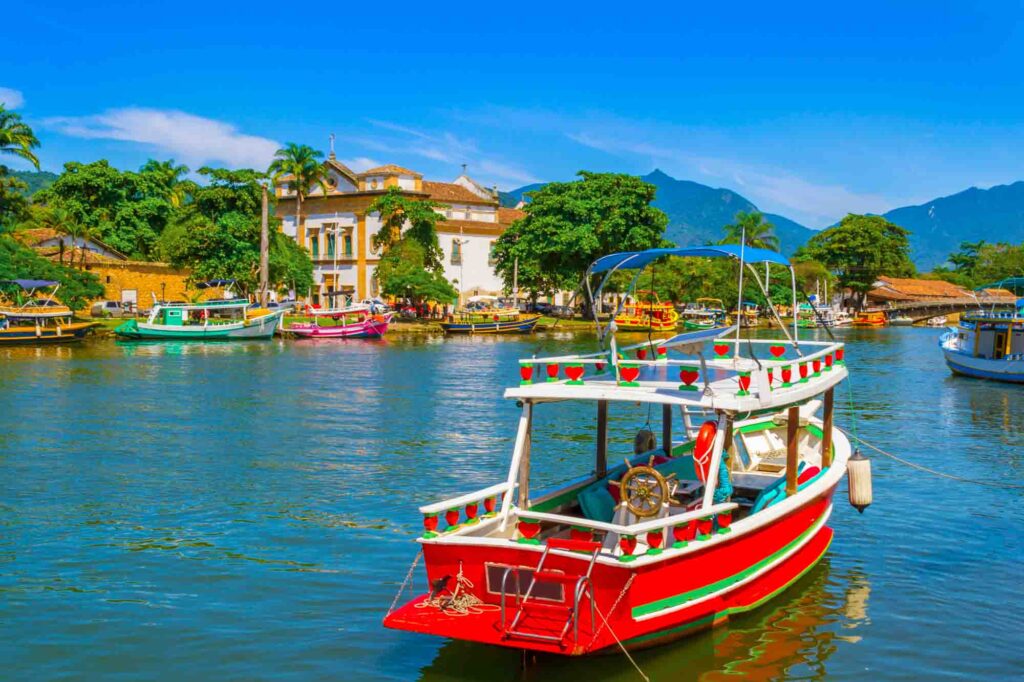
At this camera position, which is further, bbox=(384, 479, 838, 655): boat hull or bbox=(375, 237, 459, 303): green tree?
bbox=(375, 237, 459, 303): green tree

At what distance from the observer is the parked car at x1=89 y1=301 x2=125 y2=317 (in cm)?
6494

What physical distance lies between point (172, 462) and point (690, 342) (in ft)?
41.9

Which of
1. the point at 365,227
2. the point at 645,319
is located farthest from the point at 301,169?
the point at 645,319

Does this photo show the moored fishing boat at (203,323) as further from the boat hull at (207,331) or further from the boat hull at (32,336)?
the boat hull at (32,336)

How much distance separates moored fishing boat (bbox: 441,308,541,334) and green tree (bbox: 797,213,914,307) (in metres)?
50.3

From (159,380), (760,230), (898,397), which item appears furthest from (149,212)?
(898,397)

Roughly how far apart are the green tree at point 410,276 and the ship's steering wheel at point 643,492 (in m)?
61.0

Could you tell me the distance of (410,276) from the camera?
71000 millimetres

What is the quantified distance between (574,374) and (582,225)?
63.0 meters

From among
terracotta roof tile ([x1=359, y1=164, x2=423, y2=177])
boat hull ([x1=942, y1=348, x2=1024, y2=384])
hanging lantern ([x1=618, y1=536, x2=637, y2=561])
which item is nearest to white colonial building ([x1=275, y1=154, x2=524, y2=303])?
terracotta roof tile ([x1=359, y1=164, x2=423, y2=177])

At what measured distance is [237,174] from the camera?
66.8 meters

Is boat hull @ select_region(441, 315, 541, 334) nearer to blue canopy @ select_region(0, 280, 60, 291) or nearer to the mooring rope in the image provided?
blue canopy @ select_region(0, 280, 60, 291)

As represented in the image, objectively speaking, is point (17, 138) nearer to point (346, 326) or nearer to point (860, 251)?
point (346, 326)

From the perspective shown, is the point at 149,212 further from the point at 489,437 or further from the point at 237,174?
the point at 489,437
